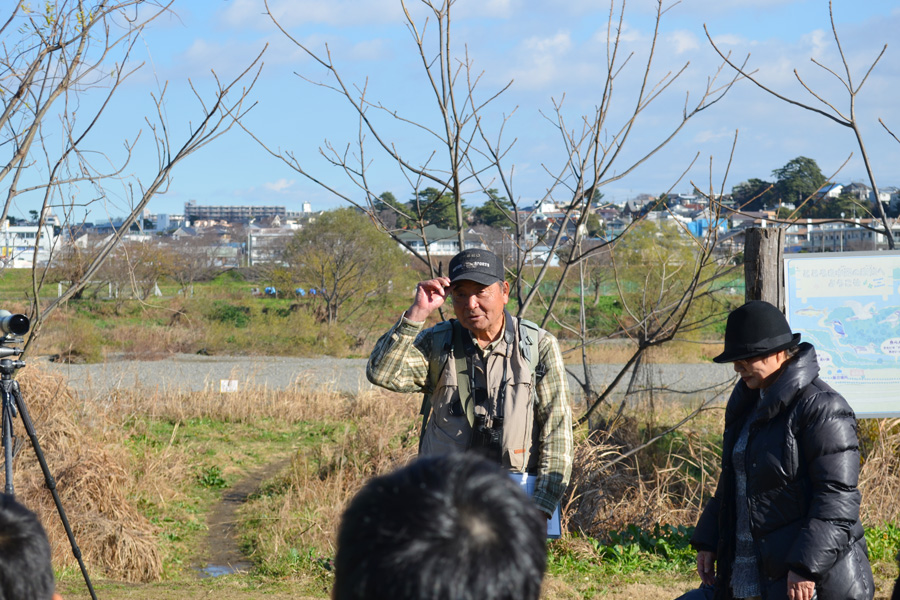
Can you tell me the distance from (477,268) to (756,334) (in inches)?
38.3

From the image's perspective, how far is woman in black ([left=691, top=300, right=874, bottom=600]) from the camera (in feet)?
8.48

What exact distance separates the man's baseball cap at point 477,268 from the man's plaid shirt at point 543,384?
23 cm

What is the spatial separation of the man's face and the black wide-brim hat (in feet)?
2.64

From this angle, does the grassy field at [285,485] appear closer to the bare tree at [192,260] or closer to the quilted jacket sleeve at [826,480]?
the quilted jacket sleeve at [826,480]

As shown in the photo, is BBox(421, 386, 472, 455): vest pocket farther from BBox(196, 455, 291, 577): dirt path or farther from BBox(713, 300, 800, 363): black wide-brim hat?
BBox(196, 455, 291, 577): dirt path

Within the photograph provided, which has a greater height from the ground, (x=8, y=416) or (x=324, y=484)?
(x=8, y=416)

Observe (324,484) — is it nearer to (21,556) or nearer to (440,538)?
(21,556)

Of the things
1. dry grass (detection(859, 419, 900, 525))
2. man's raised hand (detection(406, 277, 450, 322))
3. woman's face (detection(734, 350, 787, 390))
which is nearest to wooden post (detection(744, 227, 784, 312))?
dry grass (detection(859, 419, 900, 525))

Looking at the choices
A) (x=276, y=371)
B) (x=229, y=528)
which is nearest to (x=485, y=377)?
(x=229, y=528)

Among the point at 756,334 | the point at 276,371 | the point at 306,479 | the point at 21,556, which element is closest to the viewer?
the point at 21,556

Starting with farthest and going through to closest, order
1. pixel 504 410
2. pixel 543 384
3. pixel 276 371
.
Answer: pixel 276 371 < pixel 543 384 < pixel 504 410

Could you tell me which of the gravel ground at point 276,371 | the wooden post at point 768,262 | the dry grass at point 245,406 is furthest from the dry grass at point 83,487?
the gravel ground at point 276,371

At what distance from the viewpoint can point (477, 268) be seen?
3.00 m

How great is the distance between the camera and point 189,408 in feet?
40.1
